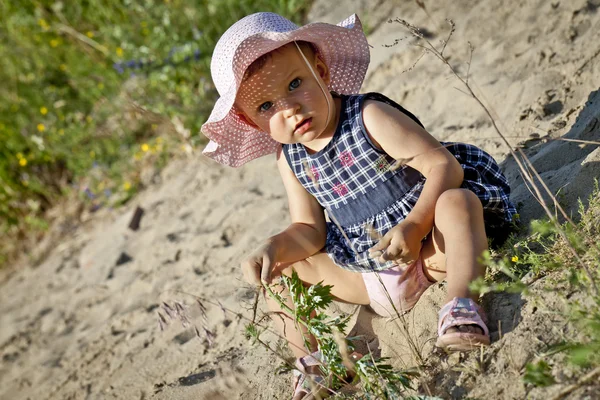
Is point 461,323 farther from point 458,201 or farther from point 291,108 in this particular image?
point 291,108

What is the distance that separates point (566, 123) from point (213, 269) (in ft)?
7.03

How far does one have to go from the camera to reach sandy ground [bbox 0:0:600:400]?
7.98ft

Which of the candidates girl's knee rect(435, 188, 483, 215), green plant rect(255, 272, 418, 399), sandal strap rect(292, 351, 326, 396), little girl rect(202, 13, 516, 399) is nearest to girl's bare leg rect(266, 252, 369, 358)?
little girl rect(202, 13, 516, 399)

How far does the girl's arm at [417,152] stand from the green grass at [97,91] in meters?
3.04

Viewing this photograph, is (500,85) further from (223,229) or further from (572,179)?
(223,229)

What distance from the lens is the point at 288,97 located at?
7.59 ft

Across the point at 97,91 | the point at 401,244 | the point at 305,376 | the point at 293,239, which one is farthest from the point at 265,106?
the point at 97,91

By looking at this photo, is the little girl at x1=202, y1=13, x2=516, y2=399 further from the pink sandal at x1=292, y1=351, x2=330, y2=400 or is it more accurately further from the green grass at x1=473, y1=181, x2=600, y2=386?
the green grass at x1=473, y1=181, x2=600, y2=386

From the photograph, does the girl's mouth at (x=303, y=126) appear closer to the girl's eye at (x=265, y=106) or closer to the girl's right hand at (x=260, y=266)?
the girl's eye at (x=265, y=106)

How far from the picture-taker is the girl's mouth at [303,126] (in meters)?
2.34

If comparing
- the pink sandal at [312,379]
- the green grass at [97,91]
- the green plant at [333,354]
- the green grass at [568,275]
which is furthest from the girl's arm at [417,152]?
the green grass at [97,91]

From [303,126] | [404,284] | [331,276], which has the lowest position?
[404,284]

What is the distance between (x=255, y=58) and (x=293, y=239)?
2.46 ft

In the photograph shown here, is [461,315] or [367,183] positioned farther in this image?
[367,183]
